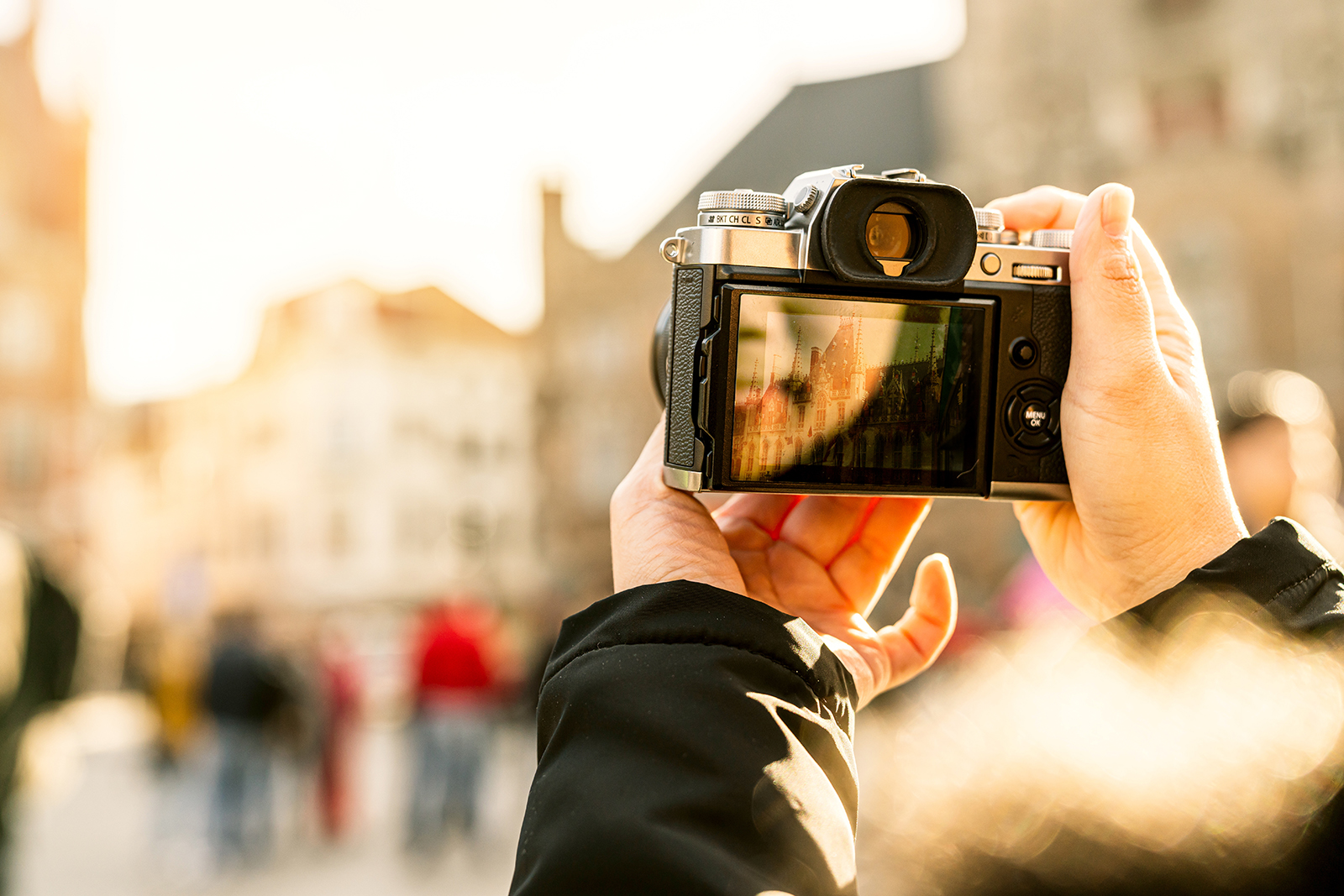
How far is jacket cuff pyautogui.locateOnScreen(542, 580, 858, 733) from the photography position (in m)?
1.04

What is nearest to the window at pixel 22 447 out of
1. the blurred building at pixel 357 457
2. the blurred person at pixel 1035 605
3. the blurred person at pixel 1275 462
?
the blurred building at pixel 357 457

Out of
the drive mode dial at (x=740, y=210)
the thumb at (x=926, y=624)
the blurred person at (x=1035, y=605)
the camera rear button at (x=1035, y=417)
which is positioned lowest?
the blurred person at (x=1035, y=605)

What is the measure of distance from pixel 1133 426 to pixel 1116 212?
32cm

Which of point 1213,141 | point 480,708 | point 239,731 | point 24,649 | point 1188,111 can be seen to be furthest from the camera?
point 1188,111

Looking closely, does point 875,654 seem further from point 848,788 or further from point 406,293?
point 406,293

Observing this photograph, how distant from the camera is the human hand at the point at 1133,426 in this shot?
1299 millimetres

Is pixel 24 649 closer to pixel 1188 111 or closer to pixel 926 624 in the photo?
pixel 926 624

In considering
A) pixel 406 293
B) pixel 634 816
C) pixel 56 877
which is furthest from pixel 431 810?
pixel 406 293

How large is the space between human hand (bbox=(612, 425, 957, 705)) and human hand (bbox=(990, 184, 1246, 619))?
0.26 metres

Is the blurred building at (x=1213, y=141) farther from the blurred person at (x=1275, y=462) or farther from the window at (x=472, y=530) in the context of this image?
the window at (x=472, y=530)

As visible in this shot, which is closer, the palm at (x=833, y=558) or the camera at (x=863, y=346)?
the camera at (x=863, y=346)

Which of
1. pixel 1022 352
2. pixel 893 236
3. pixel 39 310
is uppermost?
pixel 39 310

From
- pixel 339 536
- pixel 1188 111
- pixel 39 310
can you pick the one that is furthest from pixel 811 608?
pixel 339 536

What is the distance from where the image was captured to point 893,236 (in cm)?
139
